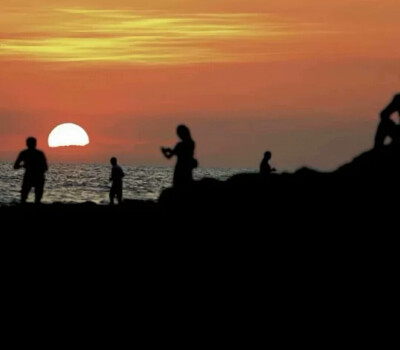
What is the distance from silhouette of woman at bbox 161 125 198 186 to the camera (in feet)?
93.8

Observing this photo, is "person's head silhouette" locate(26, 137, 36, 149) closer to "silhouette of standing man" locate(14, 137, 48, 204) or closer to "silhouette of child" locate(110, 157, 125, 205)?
"silhouette of standing man" locate(14, 137, 48, 204)

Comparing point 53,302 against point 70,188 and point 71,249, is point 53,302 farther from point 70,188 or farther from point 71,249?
point 70,188

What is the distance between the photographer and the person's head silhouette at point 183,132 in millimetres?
28469

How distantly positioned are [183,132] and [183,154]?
0.59m

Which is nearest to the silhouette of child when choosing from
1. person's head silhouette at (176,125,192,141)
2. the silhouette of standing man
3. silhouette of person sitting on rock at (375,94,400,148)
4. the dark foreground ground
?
the silhouette of standing man

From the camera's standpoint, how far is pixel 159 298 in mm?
25281

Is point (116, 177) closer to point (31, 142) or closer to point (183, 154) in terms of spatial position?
point (31, 142)

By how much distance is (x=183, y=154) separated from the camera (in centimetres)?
2875

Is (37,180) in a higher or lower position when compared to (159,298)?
higher

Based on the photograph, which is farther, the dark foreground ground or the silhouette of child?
the silhouette of child

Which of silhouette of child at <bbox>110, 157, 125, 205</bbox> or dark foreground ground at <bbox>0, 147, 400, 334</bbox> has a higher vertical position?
silhouette of child at <bbox>110, 157, 125, 205</bbox>

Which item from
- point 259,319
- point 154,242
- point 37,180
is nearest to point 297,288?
point 259,319

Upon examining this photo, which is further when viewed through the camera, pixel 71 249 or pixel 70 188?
pixel 70 188

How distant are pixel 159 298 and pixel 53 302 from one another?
2396 mm
